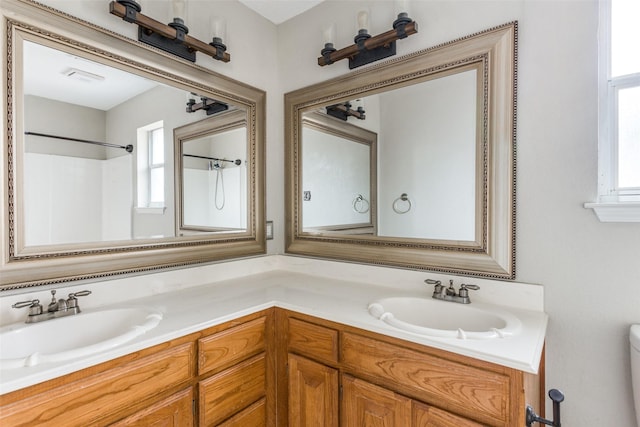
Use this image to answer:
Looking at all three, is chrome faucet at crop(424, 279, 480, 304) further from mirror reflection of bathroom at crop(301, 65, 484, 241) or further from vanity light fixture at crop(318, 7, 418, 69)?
vanity light fixture at crop(318, 7, 418, 69)

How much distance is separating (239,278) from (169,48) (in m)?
1.29

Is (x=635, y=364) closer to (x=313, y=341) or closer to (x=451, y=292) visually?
(x=451, y=292)

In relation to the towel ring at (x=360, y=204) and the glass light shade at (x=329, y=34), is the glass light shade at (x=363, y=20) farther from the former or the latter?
the towel ring at (x=360, y=204)

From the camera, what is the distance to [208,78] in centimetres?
179

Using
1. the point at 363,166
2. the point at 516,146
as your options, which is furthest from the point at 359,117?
the point at 516,146

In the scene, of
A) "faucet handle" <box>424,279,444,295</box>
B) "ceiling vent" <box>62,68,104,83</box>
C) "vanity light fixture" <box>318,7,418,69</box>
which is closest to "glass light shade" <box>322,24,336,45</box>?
"vanity light fixture" <box>318,7,418,69</box>

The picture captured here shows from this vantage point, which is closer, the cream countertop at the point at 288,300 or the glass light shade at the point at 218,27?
the cream countertop at the point at 288,300

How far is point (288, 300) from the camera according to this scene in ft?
4.80

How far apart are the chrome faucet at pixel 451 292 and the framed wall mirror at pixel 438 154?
0.29ft

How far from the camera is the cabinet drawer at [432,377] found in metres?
0.95

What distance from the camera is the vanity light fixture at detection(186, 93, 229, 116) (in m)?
1.74

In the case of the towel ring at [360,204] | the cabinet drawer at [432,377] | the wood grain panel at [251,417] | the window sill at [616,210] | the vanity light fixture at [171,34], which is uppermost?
the vanity light fixture at [171,34]

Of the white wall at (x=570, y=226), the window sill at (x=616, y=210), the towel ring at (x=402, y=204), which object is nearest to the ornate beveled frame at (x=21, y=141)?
the towel ring at (x=402, y=204)

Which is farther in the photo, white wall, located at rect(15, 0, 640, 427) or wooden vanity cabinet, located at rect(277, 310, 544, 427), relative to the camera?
white wall, located at rect(15, 0, 640, 427)
